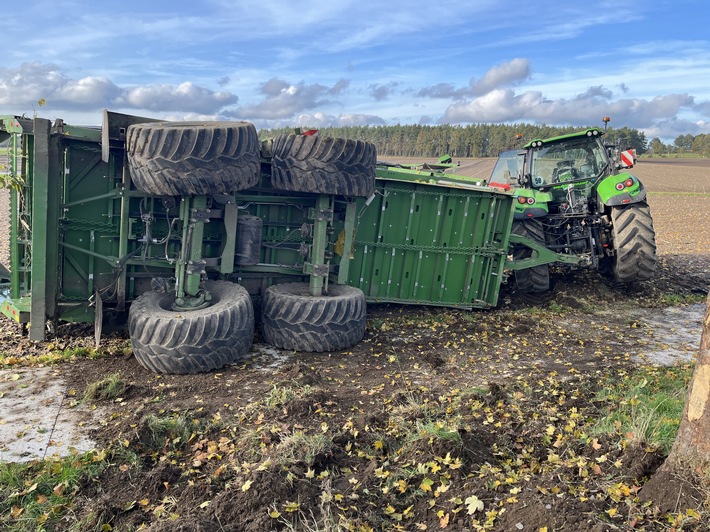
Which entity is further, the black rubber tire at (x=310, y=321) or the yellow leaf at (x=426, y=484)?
the black rubber tire at (x=310, y=321)

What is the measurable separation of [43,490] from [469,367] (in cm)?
379

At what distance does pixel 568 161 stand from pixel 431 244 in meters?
3.44

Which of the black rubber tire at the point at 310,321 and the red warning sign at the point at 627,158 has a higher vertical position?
the red warning sign at the point at 627,158

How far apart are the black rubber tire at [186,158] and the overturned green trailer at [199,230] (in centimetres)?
1

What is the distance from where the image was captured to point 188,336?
524cm

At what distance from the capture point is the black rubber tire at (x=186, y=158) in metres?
5.18

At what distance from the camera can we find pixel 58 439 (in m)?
4.15

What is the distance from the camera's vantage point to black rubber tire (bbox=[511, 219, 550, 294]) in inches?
344

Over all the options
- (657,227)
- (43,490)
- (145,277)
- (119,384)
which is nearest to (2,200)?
(145,277)

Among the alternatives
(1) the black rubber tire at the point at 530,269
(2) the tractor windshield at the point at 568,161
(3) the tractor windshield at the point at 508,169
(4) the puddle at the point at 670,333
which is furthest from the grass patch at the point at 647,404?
(3) the tractor windshield at the point at 508,169

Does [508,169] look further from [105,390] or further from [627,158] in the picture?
[105,390]

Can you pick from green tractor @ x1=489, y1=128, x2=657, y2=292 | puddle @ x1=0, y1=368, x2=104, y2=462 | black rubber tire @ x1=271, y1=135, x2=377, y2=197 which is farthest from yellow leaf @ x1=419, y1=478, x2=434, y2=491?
green tractor @ x1=489, y1=128, x2=657, y2=292

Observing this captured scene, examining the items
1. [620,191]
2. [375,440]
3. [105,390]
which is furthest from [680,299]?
[105,390]

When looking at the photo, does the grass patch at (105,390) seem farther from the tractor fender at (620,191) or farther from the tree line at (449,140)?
the tree line at (449,140)
